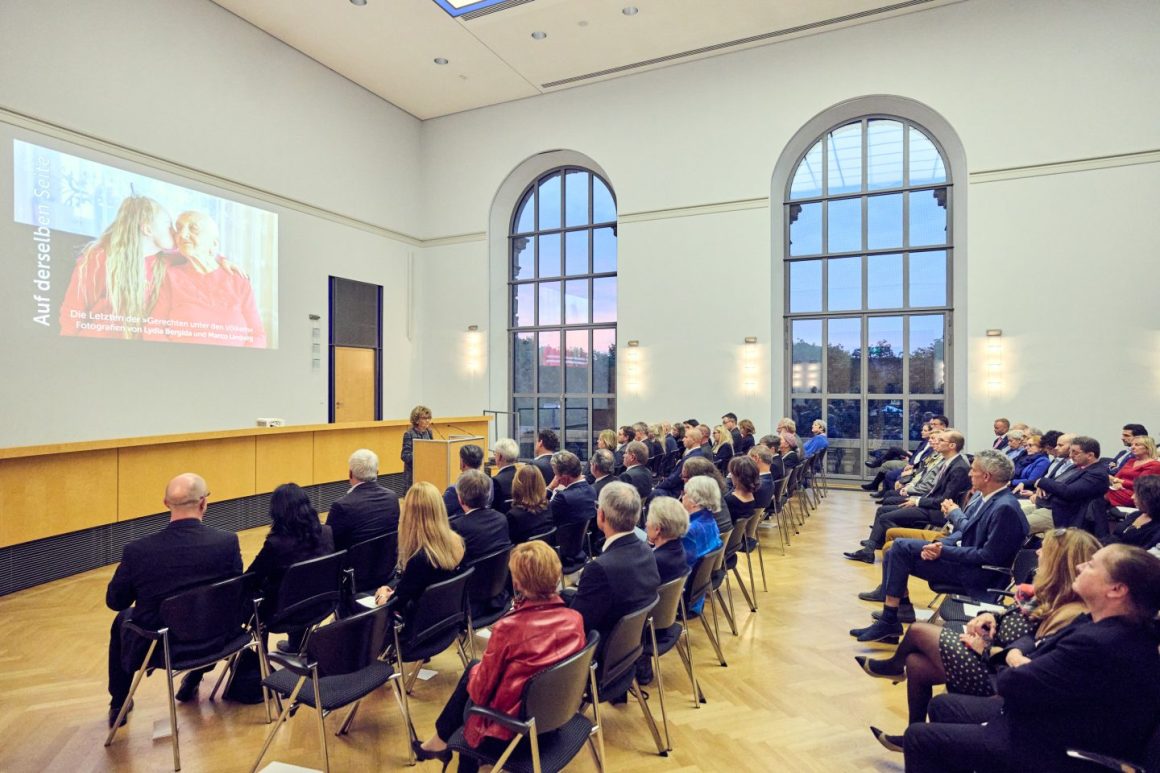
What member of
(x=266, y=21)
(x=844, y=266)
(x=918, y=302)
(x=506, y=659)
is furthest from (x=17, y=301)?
(x=918, y=302)

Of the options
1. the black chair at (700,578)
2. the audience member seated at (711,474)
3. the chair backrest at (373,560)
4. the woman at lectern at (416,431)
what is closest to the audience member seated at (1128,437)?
the audience member seated at (711,474)

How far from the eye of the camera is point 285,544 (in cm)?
328

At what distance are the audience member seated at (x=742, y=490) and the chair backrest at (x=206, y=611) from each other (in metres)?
3.21

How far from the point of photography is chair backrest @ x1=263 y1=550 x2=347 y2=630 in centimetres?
316

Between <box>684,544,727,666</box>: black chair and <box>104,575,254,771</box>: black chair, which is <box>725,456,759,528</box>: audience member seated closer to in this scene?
<box>684,544,727,666</box>: black chair

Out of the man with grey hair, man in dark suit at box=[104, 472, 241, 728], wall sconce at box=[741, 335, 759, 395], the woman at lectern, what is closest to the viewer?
man in dark suit at box=[104, 472, 241, 728]

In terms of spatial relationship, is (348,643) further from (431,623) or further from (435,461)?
(435,461)

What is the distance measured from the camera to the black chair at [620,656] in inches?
98.7

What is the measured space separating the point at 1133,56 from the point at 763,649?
9842 millimetres

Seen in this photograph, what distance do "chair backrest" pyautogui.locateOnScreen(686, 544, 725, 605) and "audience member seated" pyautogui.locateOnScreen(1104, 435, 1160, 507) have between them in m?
4.18

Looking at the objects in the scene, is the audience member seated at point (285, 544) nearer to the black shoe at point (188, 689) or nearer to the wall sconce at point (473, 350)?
the black shoe at point (188, 689)

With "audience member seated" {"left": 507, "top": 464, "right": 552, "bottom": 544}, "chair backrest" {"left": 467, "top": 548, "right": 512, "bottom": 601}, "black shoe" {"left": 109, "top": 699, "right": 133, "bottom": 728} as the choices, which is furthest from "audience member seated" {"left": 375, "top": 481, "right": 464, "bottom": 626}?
"black shoe" {"left": 109, "top": 699, "right": 133, "bottom": 728}

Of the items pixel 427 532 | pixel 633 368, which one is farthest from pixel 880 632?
pixel 633 368

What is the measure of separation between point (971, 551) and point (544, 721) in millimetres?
2918
